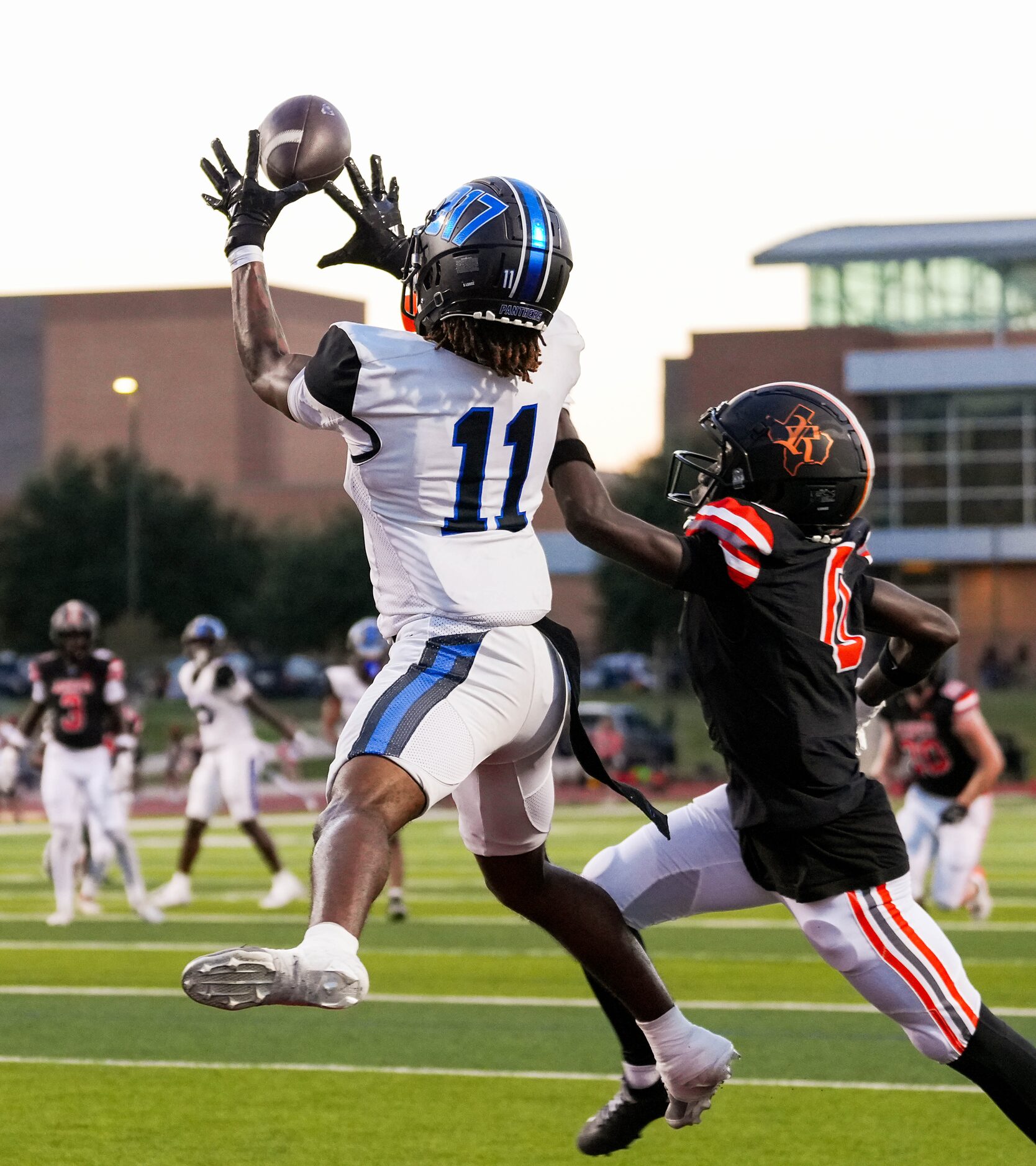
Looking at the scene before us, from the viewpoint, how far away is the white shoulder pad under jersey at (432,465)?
448cm

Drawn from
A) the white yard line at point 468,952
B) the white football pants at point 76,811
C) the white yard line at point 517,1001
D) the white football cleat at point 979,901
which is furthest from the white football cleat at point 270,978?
the white football pants at point 76,811

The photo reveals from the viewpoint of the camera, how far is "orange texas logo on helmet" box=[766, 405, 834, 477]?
5.01 metres

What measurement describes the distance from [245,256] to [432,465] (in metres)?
0.82

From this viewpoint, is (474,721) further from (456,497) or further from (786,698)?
(786,698)

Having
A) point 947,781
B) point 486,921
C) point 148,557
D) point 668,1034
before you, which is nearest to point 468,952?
point 486,921

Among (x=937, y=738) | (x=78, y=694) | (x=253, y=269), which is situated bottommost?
(x=937, y=738)

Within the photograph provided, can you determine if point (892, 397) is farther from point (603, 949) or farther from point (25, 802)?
point (603, 949)

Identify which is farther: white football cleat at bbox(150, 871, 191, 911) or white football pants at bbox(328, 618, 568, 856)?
white football cleat at bbox(150, 871, 191, 911)

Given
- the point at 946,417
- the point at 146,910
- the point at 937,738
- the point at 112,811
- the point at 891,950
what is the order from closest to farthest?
1. the point at 891,950
2. the point at 937,738
3. the point at 146,910
4. the point at 112,811
5. the point at 946,417

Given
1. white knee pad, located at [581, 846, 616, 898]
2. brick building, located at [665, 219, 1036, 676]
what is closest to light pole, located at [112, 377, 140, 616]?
brick building, located at [665, 219, 1036, 676]

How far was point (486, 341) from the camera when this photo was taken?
4.61 metres

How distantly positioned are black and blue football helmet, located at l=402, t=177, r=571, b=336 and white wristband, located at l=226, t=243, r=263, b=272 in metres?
0.45

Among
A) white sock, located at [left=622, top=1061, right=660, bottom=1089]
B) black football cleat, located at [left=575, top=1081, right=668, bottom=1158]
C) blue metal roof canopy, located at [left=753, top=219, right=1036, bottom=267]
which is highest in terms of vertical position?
blue metal roof canopy, located at [left=753, top=219, right=1036, bottom=267]

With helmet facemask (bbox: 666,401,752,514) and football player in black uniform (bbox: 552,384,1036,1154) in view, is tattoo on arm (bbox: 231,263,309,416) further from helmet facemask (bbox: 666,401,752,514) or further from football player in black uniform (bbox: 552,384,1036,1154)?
helmet facemask (bbox: 666,401,752,514)
